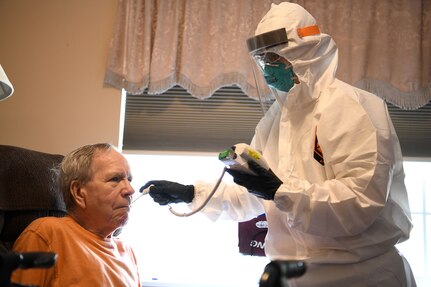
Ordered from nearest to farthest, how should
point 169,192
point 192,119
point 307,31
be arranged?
point 307,31, point 169,192, point 192,119

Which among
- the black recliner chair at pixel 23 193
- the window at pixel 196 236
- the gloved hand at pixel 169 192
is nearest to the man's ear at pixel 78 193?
the black recliner chair at pixel 23 193

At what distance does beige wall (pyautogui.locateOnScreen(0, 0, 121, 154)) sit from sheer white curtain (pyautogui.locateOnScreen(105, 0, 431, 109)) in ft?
0.44

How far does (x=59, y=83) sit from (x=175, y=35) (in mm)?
696

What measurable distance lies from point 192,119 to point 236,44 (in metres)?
0.48

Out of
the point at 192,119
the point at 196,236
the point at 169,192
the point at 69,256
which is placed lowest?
the point at 196,236

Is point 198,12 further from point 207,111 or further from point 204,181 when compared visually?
point 204,181

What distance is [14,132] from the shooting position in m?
2.71

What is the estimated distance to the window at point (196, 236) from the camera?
2768 mm

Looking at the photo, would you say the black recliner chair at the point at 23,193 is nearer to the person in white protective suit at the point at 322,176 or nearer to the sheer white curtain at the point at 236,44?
the person in white protective suit at the point at 322,176

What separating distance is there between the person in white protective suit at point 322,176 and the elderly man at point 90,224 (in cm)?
29

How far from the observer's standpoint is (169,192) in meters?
2.05

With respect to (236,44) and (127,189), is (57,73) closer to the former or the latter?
(236,44)

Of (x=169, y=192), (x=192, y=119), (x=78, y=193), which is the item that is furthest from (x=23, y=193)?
(x=192, y=119)

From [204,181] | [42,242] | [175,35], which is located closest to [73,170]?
[42,242]
